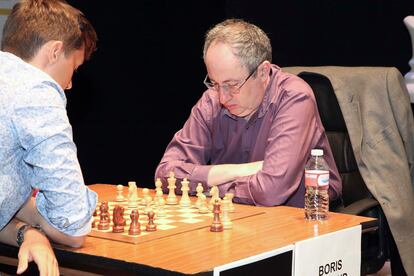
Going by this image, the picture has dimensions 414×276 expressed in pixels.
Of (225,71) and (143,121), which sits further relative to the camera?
(143,121)

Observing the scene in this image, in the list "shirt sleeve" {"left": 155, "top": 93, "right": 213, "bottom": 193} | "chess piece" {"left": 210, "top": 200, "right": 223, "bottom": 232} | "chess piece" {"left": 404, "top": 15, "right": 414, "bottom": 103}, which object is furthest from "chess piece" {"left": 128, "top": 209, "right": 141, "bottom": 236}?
"chess piece" {"left": 404, "top": 15, "right": 414, "bottom": 103}

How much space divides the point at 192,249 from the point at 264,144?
4.00 ft

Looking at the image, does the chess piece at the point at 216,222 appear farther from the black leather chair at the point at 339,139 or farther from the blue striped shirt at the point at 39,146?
the black leather chair at the point at 339,139

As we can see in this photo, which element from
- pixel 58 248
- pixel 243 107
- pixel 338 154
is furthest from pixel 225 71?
pixel 58 248

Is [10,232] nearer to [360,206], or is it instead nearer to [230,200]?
[230,200]

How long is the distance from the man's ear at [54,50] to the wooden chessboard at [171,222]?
558 millimetres

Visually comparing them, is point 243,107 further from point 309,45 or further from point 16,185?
point 309,45

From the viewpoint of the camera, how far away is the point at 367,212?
3492 millimetres

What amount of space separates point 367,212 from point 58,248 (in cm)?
170

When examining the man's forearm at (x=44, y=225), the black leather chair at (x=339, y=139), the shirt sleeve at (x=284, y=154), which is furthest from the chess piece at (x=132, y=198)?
the black leather chair at (x=339, y=139)

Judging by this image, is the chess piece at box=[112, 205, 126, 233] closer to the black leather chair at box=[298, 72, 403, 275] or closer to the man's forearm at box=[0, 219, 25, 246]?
the man's forearm at box=[0, 219, 25, 246]

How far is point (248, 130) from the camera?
3.41 metres

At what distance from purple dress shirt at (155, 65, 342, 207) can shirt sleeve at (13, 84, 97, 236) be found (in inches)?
43.7

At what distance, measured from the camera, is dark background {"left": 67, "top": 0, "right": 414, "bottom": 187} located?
16.8 ft
